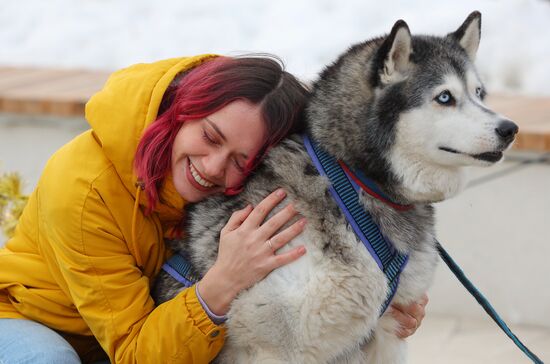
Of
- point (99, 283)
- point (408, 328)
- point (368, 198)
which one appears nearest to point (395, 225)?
point (368, 198)

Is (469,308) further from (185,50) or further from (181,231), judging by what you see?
(185,50)

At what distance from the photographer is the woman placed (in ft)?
7.46

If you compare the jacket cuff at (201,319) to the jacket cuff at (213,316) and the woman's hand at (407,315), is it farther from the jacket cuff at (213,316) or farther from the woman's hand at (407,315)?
the woman's hand at (407,315)

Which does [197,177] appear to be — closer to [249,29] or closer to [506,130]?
[506,130]

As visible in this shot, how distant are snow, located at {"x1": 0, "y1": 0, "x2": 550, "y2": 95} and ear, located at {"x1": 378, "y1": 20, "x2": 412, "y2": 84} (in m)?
3.14

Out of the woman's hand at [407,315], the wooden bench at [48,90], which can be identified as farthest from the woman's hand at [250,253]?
the wooden bench at [48,90]

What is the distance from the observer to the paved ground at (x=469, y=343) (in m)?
3.55

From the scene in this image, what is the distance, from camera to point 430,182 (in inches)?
88.0

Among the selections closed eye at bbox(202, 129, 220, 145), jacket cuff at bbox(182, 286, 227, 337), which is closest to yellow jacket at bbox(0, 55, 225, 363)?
jacket cuff at bbox(182, 286, 227, 337)

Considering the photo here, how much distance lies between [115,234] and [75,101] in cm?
200

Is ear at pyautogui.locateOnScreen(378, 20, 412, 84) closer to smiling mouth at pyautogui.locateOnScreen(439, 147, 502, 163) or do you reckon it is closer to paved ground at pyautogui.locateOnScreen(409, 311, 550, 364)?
smiling mouth at pyautogui.locateOnScreen(439, 147, 502, 163)

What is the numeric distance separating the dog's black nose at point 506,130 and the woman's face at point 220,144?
1.90 ft

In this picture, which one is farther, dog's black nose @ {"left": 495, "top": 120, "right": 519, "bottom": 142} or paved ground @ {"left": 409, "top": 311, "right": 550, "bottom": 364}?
paved ground @ {"left": 409, "top": 311, "right": 550, "bottom": 364}

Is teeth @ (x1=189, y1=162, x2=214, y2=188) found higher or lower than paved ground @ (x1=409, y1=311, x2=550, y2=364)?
higher
